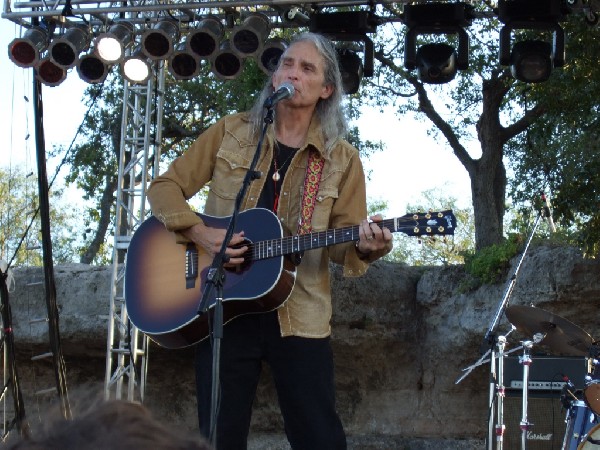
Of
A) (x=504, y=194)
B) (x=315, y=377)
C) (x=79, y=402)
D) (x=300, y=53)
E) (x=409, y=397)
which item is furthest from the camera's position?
(x=504, y=194)

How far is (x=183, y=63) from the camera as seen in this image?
6.85 meters

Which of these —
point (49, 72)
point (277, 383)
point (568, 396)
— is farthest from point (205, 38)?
point (277, 383)

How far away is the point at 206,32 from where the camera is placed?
6.75 m

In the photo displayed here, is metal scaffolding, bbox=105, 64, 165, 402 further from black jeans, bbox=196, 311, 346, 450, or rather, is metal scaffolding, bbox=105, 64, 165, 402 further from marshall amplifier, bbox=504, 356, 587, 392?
black jeans, bbox=196, 311, 346, 450

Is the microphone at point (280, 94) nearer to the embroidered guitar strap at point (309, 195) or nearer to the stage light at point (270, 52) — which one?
the embroidered guitar strap at point (309, 195)

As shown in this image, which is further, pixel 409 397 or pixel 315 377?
pixel 409 397

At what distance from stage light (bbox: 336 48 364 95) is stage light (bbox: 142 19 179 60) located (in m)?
1.23

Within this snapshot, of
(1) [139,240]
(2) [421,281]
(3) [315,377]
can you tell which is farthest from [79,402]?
(2) [421,281]

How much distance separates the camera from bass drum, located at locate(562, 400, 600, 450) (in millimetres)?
5602

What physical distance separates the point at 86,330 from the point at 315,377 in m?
5.45

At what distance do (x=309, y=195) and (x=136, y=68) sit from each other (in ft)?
11.4

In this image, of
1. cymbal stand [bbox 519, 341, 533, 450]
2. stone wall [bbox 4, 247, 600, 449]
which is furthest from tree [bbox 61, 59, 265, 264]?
cymbal stand [bbox 519, 341, 533, 450]

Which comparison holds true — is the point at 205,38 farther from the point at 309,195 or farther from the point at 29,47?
the point at 309,195

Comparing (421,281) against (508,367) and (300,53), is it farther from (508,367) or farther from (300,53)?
(300,53)
